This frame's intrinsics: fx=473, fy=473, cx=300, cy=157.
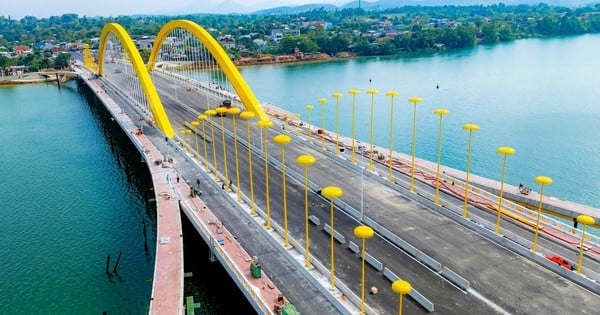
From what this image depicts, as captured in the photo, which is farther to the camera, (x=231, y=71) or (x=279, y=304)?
(x=231, y=71)

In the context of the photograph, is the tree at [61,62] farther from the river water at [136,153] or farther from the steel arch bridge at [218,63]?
the steel arch bridge at [218,63]

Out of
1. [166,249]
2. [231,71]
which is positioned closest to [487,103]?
[231,71]

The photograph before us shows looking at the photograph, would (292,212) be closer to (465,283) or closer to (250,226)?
(250,226)

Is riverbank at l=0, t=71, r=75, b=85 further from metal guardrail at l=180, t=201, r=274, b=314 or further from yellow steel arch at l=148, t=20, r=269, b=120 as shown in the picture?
metal guardrail at l=180, t=201, r=274, b=314

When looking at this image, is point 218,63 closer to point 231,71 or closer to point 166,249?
point 231,71

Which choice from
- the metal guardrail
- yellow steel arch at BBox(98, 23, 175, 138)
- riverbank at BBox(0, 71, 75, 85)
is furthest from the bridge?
riverbank at BBox(0, 71, 75, 85)

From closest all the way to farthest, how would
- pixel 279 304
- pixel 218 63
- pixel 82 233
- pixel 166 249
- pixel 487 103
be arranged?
pixel 279 304 → pixel 166 249 → pixel 82 233 → pixel 218 63 → pixel 487 103
